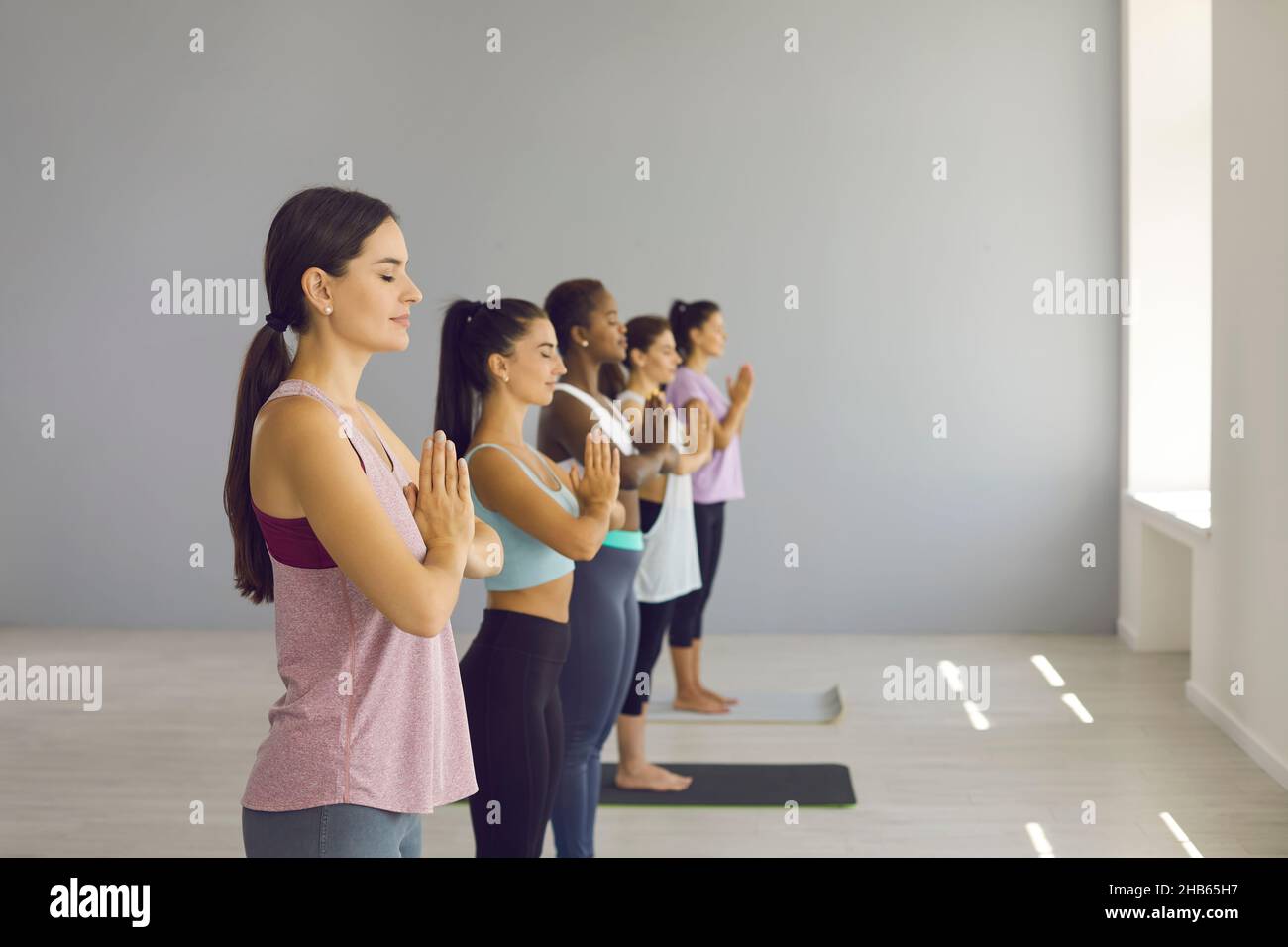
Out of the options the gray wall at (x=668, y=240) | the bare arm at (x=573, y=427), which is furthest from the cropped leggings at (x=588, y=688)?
the gray wall at (x=668, y=240)

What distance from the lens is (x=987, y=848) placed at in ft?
11.5

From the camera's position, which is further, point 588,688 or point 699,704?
point 699,704

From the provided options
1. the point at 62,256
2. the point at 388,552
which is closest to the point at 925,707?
the point at 388,552

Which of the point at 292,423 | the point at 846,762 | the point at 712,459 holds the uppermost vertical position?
the point at 292,423

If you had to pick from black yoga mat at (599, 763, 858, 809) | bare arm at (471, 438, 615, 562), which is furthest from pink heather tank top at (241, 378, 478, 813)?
black yoga mat at (599, 763, 858, 809)

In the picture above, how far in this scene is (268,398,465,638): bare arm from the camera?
59.2 inches

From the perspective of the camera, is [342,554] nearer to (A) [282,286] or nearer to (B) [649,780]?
(A) [282,286]

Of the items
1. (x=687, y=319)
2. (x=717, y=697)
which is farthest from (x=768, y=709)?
(x=687, y=319)

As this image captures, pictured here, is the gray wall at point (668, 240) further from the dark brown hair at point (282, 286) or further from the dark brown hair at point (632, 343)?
the dark brown hair at point (282, 286)

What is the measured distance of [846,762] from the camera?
4352 millimetres

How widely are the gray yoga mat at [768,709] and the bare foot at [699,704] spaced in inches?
1.0

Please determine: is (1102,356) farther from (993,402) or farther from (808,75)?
(808,75)

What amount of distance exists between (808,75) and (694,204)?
2.63ft

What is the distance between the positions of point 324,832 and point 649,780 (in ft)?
8.55
